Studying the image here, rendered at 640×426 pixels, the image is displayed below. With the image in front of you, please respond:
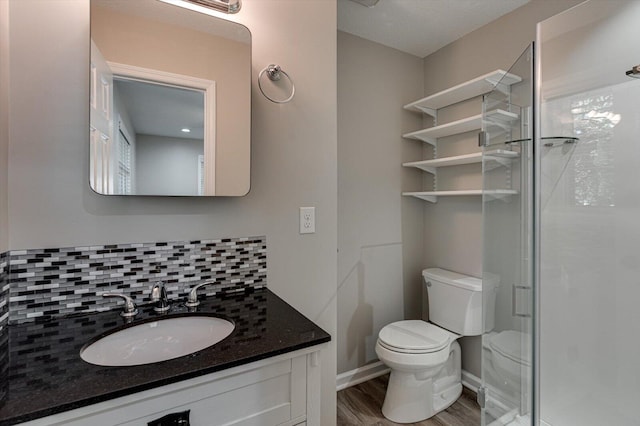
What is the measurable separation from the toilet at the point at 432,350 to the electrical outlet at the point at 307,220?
0.90m

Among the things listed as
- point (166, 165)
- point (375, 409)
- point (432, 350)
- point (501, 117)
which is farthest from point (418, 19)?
point (375, 409)

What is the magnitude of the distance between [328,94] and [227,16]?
1.77 feet

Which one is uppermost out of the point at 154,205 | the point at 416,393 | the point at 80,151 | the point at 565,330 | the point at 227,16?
the point at 227,16

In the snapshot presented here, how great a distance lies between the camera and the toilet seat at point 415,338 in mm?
1793

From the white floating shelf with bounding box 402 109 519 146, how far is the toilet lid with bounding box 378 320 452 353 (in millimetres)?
1271

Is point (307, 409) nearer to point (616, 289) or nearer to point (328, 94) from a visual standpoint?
point (328, 94)

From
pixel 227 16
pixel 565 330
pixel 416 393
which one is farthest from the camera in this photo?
pixel 416 393

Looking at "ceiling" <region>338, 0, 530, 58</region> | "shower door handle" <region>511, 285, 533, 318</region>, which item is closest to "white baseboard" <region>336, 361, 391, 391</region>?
"shower door handle" <region>511, 285, 533, 318</region>

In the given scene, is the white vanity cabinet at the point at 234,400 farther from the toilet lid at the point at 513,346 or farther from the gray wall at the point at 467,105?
the gray wall at the point at 467,105

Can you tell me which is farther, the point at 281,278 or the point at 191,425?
the point at 281,278

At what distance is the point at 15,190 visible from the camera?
998 mm

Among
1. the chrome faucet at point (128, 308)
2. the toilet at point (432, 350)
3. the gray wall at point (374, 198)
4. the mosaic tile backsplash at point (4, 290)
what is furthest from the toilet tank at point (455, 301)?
the mosaic tile backsplash at point (4, 290)

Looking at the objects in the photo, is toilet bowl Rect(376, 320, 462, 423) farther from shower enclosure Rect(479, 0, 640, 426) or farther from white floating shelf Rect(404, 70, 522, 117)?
white floating shelf Rect(404, 70, 522, 117)

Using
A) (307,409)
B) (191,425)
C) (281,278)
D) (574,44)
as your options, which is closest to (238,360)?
(191,425)
